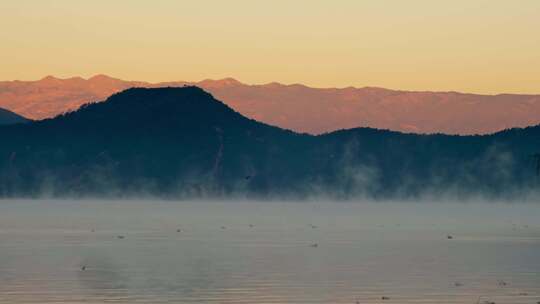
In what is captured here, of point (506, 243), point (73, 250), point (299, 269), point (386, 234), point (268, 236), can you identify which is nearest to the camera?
point (299, 269)

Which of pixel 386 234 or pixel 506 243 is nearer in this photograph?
pixel 506 243

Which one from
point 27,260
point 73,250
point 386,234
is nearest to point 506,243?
point 386,234

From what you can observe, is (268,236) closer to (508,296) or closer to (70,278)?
(70,278)

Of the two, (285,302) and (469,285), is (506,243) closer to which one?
(469,285)

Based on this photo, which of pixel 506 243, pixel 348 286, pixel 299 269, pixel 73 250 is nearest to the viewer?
pixel 348 286

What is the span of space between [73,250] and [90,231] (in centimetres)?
4102

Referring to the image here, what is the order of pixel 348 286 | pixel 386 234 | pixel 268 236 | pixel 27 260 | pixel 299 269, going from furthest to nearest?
1. pixel 386 234
2. pixel 268 236
3. pixel 27 260
4. pixel 299 269
5. pixel 348 286

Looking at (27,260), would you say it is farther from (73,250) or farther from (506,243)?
(506,243)

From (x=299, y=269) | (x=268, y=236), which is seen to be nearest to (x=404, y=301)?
(x=299, y=269)

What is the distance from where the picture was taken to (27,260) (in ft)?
260

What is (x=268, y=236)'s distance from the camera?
395 feet

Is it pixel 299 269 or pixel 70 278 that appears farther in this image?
pixel 299 269

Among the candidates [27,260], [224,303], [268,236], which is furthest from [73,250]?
[224,303]

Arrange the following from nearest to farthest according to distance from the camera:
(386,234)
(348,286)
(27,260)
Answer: (348,286), (27,260), (386,234)
